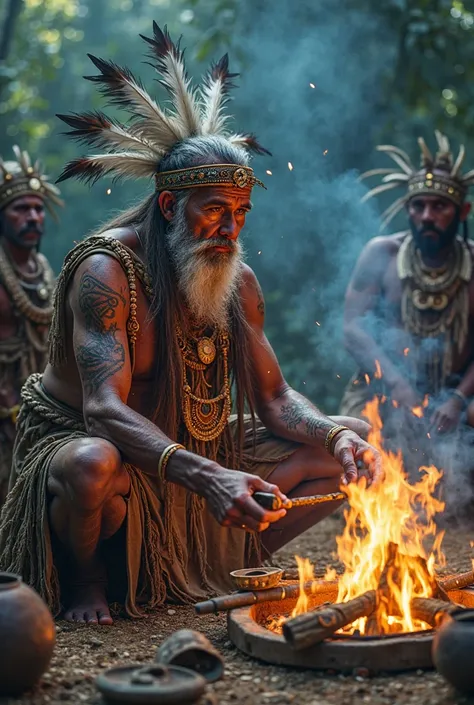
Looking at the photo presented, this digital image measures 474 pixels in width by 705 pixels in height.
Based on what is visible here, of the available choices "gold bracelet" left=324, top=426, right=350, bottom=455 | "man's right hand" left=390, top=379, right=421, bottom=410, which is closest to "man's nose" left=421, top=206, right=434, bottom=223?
"man's right hand" left=390, top=379, right=421, bottom=410

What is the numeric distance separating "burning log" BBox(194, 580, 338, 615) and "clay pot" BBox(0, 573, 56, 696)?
67cm

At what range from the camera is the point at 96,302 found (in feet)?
13.2

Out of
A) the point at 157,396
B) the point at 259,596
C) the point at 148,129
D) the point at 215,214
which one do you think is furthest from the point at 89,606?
the point at 148,129

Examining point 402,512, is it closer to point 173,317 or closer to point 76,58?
point 173,317

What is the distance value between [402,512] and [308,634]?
0.93m

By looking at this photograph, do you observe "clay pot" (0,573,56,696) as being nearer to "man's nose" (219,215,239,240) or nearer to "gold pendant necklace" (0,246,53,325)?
"man's nose" (219,215,239,240)

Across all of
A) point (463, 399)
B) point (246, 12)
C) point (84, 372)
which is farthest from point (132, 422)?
point (246, 12)

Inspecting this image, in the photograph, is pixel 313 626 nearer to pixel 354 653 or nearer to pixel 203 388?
pixel 354 653

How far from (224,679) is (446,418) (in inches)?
142

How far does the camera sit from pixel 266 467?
15.2 feet

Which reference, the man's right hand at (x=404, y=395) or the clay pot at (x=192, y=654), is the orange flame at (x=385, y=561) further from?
the man's right hand at (x=404, y=395)

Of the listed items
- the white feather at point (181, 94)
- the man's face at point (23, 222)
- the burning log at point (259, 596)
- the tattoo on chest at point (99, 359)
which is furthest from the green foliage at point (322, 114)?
the burning log at point (259, 596)

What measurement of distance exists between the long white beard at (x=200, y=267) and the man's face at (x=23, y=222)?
3.21 meters

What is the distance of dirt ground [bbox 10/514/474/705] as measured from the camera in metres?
2.93
